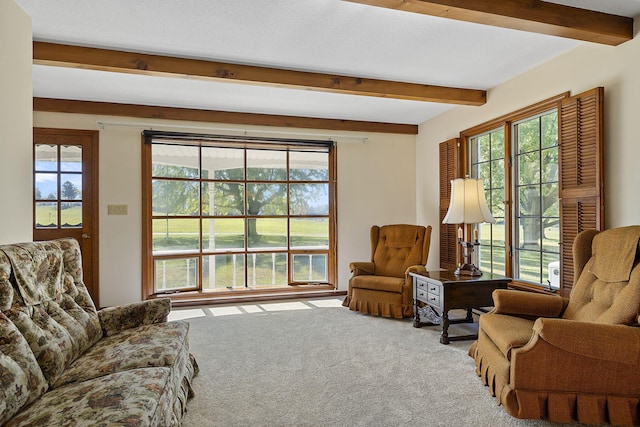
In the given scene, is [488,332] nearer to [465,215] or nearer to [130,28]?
[465,215]

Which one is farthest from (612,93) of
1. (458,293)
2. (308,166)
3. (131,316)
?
(131,316)

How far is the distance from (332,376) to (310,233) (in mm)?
2986

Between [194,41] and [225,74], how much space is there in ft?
1.45

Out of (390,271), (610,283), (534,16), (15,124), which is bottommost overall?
(390,271)

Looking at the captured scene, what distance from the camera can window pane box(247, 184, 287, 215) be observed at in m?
5.24

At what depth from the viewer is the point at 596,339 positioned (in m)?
1.90

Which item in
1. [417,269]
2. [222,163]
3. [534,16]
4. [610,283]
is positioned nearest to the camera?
[610,283]

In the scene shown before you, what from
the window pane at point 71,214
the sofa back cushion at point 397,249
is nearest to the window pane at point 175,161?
the window pane at point 71,214

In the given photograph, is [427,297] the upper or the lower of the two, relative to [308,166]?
lower

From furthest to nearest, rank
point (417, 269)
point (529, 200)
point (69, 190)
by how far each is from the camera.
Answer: point (69, 190), point (417, 269), point (529, 200)

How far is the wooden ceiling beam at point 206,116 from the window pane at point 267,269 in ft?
5.96

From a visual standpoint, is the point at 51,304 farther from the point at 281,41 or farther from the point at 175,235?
the point at 175,235

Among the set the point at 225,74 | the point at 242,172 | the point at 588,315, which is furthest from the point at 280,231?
the point at 588,315

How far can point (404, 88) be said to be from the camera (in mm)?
3916
